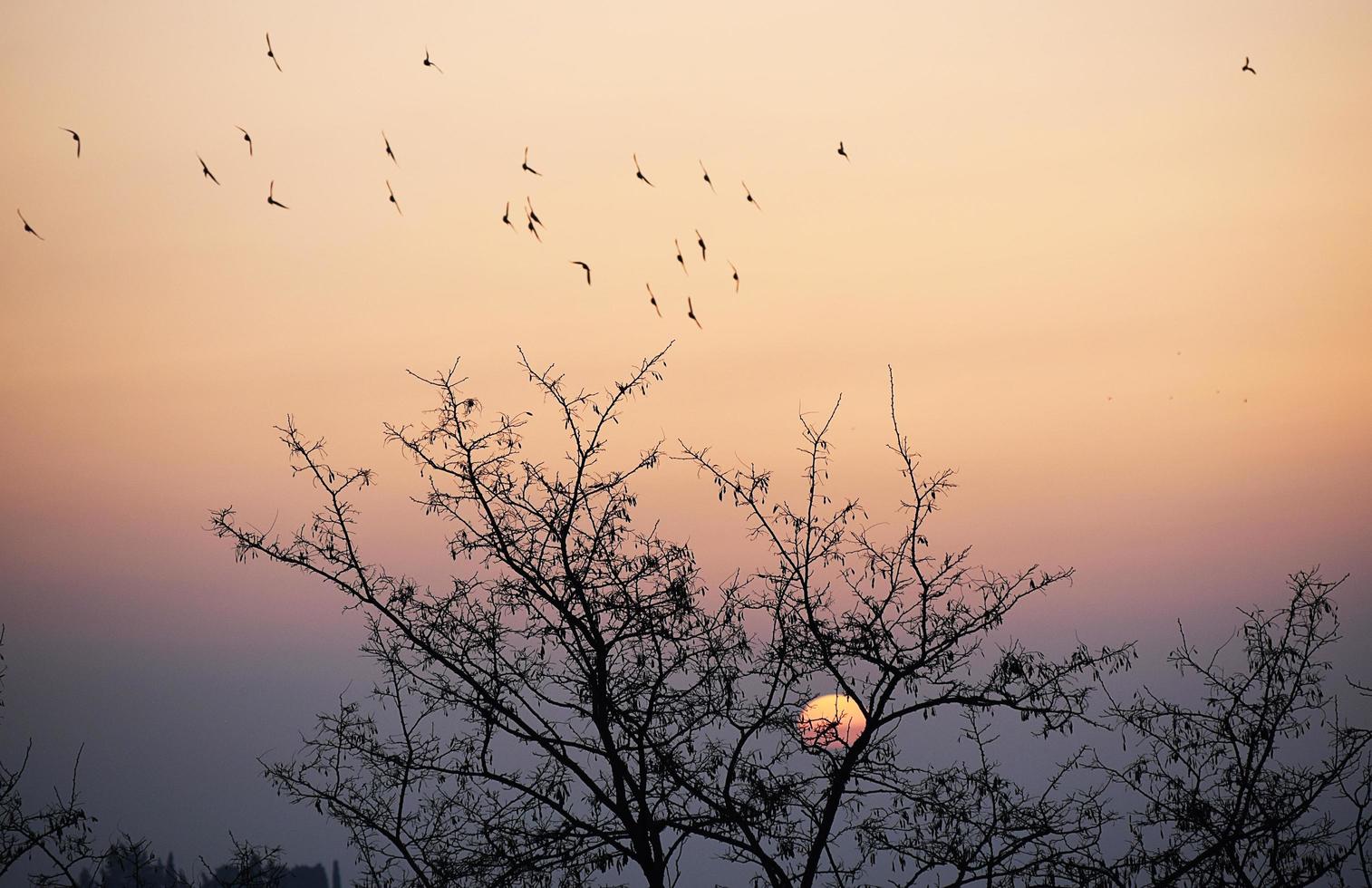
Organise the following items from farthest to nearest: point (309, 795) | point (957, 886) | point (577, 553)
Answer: point (309, 795) < point (577, 553) < point (957, 886)

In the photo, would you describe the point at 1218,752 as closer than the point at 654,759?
No

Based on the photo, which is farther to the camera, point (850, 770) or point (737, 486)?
point (737, 486)

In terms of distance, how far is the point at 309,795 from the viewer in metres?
12.7

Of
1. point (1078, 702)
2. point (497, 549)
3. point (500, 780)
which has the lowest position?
point (500, 780)

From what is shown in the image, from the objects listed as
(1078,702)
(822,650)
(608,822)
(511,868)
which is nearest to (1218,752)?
(1078,702)

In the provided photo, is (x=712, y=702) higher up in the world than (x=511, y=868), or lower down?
higher up

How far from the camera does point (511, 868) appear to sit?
33.9 ft

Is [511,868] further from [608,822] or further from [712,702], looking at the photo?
[712,702]

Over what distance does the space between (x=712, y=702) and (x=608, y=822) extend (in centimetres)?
141

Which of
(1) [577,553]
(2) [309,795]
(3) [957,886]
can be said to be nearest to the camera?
(3) [957,886]

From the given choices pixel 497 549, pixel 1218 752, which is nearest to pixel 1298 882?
pixel 1218 752

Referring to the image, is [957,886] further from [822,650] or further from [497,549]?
[497,549]

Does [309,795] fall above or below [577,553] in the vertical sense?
below

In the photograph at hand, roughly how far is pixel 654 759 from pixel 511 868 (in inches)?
57.5
